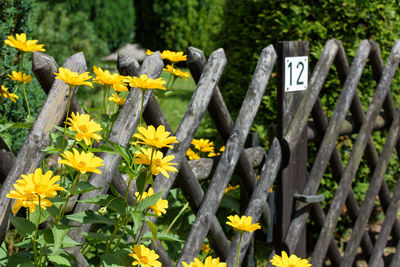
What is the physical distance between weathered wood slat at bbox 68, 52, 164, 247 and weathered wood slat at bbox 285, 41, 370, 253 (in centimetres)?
103

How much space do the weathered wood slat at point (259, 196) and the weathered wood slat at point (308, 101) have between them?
0.06 m

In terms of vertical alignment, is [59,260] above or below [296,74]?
below

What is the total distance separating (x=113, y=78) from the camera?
4.90ft

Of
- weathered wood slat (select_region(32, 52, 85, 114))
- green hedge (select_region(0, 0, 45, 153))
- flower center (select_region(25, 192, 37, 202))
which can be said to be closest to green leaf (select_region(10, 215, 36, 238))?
flower center (select_region(25, 192, 37, 202))

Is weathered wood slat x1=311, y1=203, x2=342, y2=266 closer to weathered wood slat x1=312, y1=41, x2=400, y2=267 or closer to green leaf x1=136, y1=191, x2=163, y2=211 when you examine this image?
weathered wood slat x1=312, y1=41, x2=400, y2=267

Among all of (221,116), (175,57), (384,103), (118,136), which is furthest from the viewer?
(384,103)

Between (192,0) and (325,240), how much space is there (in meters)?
8.51

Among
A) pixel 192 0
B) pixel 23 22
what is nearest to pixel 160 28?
pixel 192 0

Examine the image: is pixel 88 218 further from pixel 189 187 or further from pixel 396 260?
pixel 396 260

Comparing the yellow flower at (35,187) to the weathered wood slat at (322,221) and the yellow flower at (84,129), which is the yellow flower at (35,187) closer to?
the yellow flower at (84,129)

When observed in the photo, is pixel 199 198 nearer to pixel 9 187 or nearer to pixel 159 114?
pixel 159 114

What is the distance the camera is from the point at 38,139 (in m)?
1.39

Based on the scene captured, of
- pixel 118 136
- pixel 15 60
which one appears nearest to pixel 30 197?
pixel 118 136

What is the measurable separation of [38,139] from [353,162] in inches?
68.3
